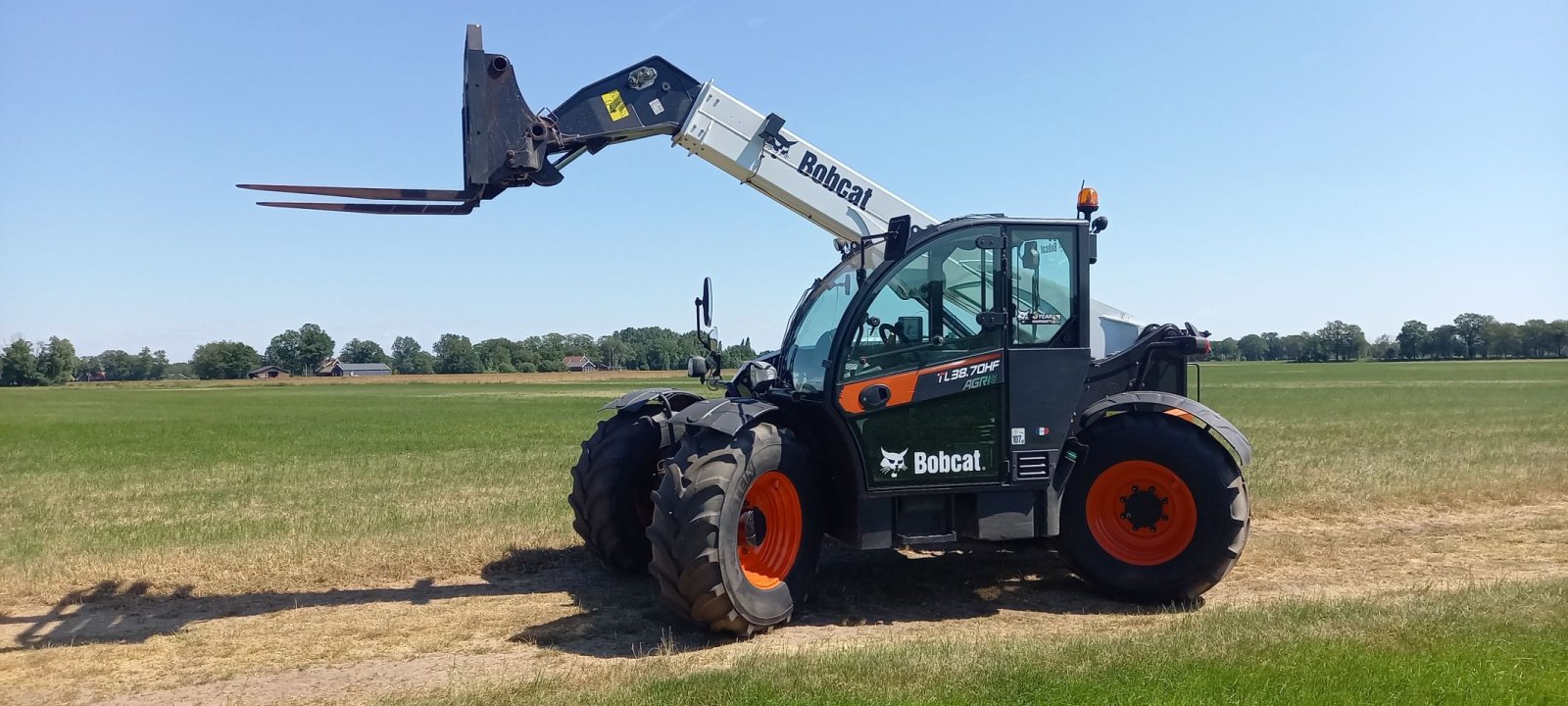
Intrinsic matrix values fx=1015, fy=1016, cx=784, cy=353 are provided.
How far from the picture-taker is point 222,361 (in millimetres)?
122938

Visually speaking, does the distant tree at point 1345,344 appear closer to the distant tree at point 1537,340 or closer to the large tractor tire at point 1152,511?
the distant tree at point 1537,340

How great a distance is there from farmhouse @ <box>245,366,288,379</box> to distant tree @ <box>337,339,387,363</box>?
1910 centimetres

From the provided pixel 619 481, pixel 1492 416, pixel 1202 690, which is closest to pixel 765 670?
pixel 1202 690

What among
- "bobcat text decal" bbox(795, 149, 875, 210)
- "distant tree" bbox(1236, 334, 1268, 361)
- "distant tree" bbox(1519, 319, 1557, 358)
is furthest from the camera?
"distant tree" bbox(1236, 334, 1268, 361)

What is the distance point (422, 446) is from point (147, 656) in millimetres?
16902

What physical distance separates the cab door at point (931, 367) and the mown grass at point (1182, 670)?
1.31 m

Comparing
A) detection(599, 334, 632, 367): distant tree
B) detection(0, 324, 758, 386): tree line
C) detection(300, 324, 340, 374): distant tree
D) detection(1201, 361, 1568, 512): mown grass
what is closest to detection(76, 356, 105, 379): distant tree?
detection(0, 324, 758, 386): tree line

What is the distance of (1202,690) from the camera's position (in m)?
4.52

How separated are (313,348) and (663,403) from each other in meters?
140

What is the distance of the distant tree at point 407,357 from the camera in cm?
14325

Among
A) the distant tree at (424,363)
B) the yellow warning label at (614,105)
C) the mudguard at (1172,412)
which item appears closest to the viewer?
the mudguard at (1172,412)

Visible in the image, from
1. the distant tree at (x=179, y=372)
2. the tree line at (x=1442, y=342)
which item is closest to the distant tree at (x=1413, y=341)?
the tree line at (x=1442, y=342)

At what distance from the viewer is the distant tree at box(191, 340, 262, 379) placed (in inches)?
4840

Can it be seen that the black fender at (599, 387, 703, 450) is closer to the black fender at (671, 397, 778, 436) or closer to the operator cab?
the black fender at (671, 397, 778, 436)
